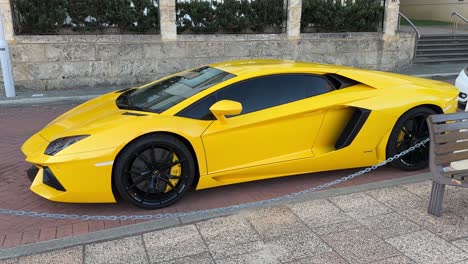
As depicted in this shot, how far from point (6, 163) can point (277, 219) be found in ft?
11.7

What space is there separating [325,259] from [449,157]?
148 centimetres

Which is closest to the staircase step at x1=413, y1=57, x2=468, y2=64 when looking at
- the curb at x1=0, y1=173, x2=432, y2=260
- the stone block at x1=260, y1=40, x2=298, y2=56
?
the stone block at x1=260, y1=40, x2=298, y2=56

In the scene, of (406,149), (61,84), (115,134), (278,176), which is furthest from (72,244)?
(61,84)

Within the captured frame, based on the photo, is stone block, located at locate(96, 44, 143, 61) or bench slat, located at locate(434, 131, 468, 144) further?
stone block, located at locate(96, 44, 143, 61)

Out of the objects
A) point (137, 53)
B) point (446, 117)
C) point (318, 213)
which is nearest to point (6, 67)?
point (137, 53)

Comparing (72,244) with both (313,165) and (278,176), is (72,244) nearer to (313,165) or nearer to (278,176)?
(278,176)

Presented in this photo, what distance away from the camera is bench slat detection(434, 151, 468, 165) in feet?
11.9

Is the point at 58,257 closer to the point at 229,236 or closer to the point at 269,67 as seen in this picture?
the point at 229,236

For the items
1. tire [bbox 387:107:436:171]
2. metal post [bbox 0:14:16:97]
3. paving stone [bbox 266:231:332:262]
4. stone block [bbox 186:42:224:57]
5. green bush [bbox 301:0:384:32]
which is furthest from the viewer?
green bush [bbox 301:0:384:32]

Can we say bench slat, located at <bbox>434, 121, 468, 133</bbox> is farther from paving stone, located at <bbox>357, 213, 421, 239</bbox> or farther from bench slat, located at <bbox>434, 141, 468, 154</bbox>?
paving stone, located at <bbox>357, 213, 421, 239</bbox>

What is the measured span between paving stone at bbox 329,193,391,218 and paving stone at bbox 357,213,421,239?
0.27ft

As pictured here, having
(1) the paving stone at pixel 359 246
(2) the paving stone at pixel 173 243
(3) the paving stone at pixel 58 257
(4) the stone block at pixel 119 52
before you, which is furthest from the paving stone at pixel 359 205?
(4) the stone block at pixel 119 52

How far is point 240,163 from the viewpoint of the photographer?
163 inches

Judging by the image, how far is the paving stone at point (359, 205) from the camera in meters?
3.85
